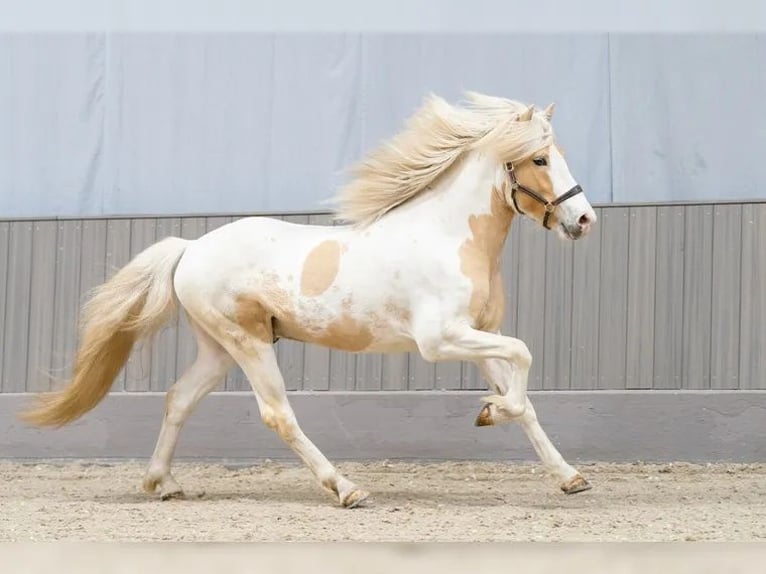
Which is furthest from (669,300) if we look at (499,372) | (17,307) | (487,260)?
(17,307)

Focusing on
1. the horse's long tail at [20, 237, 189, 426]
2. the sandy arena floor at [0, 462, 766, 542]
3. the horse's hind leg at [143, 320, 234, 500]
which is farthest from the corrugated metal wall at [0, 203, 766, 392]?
the horse's hind leg at [143, 320, 234, 500]

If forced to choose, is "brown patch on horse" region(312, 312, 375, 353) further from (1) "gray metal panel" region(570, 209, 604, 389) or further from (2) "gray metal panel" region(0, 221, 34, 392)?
(2) "gray metal panel" region(0, 221, 34, 392)

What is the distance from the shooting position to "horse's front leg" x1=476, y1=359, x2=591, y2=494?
5.03 metres

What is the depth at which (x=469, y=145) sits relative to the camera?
5.46 metres

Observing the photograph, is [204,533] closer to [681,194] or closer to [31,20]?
[681,194]

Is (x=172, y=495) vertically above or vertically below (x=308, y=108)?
below

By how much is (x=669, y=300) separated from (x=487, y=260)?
1.89m

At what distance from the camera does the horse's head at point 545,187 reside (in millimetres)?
5215

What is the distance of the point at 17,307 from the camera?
24.3ft

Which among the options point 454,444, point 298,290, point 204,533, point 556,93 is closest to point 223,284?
point 298,290

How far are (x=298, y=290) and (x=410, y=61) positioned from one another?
2326mm

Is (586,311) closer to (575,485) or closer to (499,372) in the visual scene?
(499,372)

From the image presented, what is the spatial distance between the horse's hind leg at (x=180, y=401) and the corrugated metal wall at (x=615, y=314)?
1.16 metres

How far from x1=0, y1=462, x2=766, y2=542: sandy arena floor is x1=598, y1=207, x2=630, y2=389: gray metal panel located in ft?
1.84
